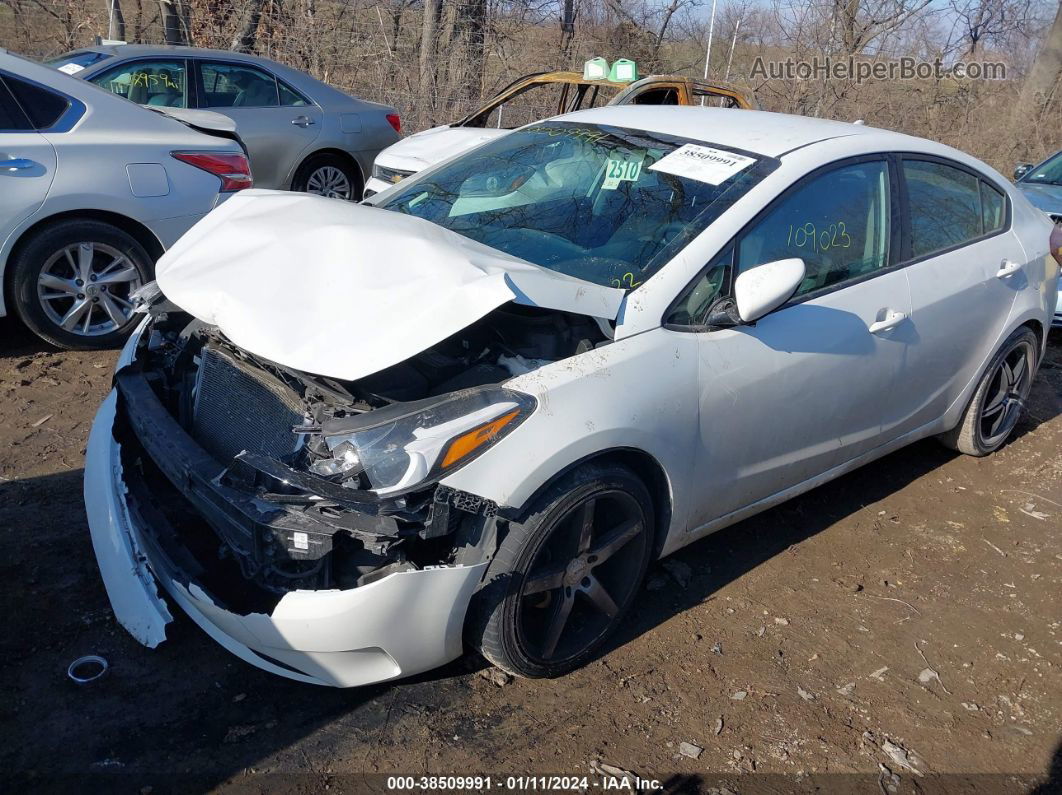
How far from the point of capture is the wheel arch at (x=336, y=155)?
827 centimetres

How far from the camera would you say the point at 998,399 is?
489 cm

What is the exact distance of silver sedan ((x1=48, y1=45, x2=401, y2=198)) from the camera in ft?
24.9

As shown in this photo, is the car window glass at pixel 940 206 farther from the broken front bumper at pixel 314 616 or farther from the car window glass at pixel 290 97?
the car window glass at pixel 290 97

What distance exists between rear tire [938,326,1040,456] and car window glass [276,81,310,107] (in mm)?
6189

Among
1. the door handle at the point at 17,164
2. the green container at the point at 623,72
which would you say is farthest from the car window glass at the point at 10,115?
the green container at the point at 623,72

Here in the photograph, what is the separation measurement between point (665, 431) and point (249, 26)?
12.4 meters

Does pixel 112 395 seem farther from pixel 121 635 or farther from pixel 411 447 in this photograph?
pixel 411 447

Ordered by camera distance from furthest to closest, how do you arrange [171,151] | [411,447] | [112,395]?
1. [171,151]
2. [112,395]
3. [411,447]

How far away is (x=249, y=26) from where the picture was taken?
13.2m

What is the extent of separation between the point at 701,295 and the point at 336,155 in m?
6.20

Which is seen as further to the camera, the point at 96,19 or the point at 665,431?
the point at 96,19

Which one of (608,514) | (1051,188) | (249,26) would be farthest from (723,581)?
(249,26)

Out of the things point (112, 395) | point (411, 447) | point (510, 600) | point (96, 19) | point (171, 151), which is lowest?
point (510, 600)

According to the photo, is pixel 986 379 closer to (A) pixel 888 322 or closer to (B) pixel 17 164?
(A) pixel 888 322
